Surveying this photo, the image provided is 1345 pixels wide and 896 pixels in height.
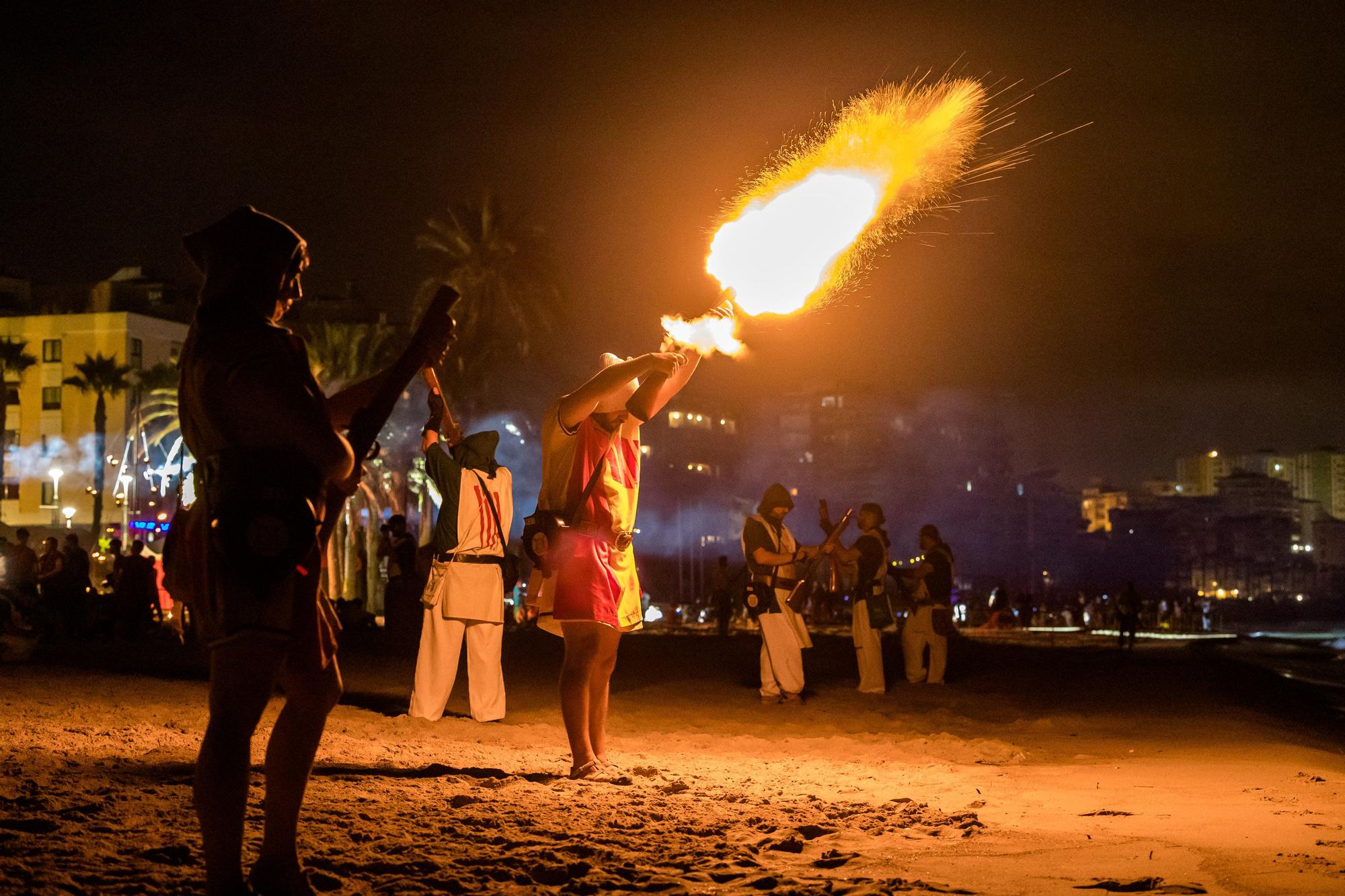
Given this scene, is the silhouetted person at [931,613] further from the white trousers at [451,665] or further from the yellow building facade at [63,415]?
the yellow building facade at [63,415]

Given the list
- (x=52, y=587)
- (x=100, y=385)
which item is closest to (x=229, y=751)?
(x=52, y=587)

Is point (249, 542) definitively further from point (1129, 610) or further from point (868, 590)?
point (1129, 610)

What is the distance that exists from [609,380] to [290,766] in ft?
10.00

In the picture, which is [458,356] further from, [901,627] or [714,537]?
[714,537]

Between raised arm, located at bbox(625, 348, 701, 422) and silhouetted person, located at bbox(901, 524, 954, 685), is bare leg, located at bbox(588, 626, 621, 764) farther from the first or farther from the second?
silhouetted person, located at bbox(901, 524, 954, 685)

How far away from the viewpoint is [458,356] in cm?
4797

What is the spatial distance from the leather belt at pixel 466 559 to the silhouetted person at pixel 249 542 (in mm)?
5391

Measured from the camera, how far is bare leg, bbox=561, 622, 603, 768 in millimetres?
6664

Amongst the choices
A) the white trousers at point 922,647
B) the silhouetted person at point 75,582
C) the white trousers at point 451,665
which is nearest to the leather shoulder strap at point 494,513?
the white trousers at point 451,665

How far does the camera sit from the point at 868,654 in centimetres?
1295

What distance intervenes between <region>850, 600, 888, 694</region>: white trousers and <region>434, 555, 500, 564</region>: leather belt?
190 inches

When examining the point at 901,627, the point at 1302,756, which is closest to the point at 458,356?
the point at 901,627

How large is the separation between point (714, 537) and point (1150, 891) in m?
97.3

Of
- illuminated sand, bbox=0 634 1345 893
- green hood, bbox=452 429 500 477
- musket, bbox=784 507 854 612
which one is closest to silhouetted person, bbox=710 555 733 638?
musket, bbox=784 507 854 612
